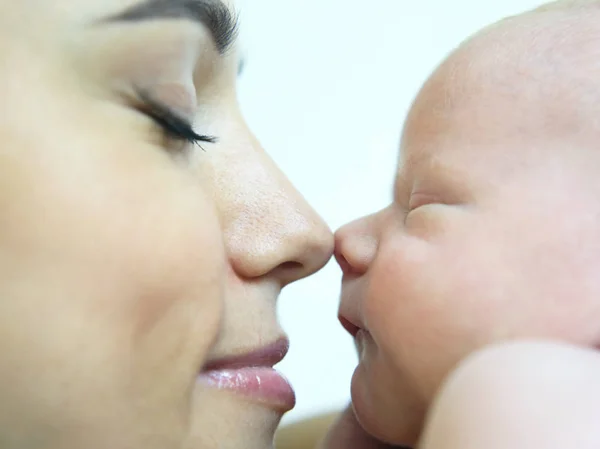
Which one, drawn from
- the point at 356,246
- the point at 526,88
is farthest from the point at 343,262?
the point at 526,88

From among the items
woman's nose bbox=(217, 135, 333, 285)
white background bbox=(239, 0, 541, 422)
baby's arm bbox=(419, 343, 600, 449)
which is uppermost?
baby's arm bbox=(419, 343, 600, 449)

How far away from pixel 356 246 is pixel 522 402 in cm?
35

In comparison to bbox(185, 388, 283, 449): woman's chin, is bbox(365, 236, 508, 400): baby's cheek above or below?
above

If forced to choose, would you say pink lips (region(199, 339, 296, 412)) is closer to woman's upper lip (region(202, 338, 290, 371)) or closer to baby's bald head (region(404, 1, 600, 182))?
woman's upper lip (region(202, 338, 290, 371))

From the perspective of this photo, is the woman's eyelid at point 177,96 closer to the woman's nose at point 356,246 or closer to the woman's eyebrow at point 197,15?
the woman's eyebrow at point 197,15

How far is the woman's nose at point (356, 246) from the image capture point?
741 millimetres

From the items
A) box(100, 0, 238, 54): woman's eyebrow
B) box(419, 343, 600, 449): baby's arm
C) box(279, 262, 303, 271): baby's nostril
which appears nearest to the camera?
box(419, 343, 600, 449): baby's arm

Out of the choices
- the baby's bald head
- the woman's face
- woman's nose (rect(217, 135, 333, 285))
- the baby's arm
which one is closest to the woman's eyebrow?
the woman's face

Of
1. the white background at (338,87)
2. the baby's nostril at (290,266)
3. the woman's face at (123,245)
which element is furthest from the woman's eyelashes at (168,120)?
the white background at (338,87)

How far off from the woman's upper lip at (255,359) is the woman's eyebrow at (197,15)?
276mm

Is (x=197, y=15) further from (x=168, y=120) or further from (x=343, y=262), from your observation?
(x=343, y=262)

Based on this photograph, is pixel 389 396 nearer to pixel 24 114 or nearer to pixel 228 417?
pixel 228 417

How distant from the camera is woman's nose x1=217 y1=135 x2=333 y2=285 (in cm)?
63

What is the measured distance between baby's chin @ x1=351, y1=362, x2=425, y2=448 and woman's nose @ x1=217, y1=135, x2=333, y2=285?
13 centimetres
